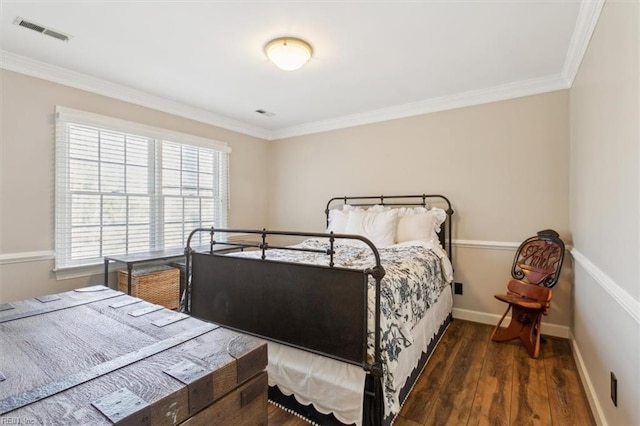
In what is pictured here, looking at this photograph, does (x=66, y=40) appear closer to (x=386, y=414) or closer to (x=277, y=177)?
(x=277, y=177)

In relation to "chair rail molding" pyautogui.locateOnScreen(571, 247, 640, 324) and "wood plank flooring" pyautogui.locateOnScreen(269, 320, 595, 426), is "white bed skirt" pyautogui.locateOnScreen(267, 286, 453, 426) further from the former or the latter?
"chair rail molding" pyautogui.locateOnScreen(571, 247, 640, 324)

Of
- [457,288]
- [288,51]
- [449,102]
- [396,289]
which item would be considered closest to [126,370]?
[396,289]

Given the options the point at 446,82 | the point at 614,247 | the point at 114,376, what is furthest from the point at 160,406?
the point at 446,82

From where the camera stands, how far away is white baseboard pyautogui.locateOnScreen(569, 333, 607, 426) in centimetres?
171

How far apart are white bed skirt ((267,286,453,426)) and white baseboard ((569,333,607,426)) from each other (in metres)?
0.99

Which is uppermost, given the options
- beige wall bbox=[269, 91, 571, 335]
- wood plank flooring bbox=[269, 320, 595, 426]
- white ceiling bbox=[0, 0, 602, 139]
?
white ceiling bbox=[0, 0, 602, 139]

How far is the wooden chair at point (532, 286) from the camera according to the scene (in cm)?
258

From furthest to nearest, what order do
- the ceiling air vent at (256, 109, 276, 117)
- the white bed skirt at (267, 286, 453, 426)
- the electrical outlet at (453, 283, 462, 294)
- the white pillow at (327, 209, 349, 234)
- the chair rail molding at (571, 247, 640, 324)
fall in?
the ceiling air vent at (256, 109, 276, 117) < the white pillow at (327, 209, 349, 234) < the electrical outlet at (453, 283, 462, 294) < the white bed skirt at (267, 286, 453, 426) < the chair rail molding at (571, 247, 640, 324)

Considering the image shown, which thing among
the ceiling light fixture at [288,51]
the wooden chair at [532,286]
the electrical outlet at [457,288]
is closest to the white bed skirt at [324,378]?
the wooden chair at [532,286]

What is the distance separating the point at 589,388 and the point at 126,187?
4.26 metres

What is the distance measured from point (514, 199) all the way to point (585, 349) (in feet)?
4.74

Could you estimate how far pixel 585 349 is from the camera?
7.19 feet

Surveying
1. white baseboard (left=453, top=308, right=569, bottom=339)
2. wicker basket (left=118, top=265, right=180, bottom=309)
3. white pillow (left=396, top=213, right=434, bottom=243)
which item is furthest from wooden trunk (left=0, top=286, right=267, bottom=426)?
white baseboard (left=453, top=308, right=569, bottom=339)

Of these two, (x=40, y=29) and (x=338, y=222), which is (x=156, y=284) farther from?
(x=40, y=29)
